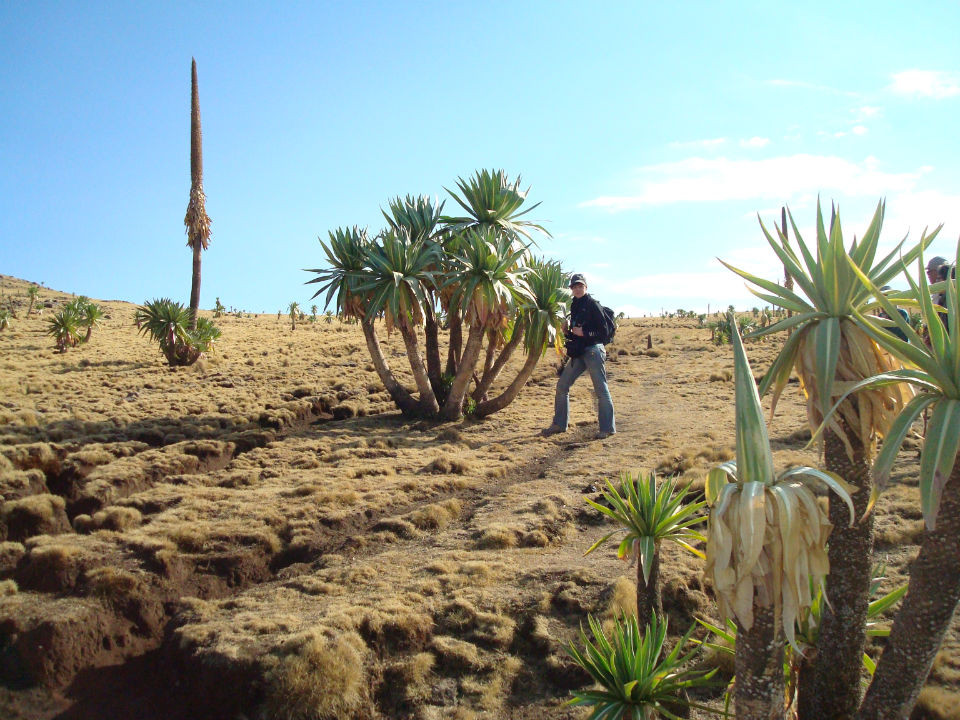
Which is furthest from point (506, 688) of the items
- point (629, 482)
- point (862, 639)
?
point (862, 639)

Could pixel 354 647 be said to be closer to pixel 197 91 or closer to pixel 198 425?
pixel 198 425

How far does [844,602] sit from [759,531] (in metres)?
1.22

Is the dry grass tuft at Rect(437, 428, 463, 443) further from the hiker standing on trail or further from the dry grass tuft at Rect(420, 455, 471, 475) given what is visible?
the hiker standing on trail

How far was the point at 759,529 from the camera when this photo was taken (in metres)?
2.86

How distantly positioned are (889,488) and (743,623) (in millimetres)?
5285

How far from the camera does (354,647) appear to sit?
5.22 meters

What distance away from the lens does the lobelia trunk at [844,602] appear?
3615 mm

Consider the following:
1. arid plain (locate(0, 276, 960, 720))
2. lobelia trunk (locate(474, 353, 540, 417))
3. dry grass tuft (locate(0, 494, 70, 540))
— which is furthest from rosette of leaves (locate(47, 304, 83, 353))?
dry grass tuft (locate(0, 494, 70, 540))

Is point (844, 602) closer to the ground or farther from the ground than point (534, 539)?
farther from the ground

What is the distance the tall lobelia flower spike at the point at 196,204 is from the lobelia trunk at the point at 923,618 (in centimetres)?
2492

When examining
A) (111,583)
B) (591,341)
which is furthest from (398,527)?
(591,341)

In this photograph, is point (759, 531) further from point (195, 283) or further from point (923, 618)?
point (195, 283)

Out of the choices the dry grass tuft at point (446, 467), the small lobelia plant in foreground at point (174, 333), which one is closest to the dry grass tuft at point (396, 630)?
the dry grass tuft at point (446, 467)

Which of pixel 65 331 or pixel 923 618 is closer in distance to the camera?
pixel 923 618
